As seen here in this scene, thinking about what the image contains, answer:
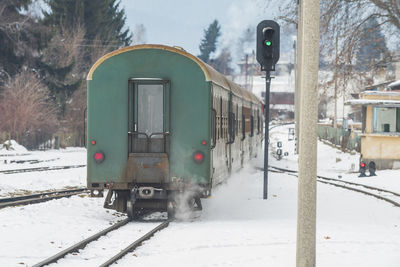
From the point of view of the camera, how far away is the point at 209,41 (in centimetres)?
14212

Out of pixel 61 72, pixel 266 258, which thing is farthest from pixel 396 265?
pixel 61 72

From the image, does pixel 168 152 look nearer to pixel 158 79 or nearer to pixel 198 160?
pixel 198 160

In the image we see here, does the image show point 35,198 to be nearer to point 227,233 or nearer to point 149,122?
point 149,122

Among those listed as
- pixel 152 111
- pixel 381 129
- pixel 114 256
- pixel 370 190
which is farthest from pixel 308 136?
pixel 381 129

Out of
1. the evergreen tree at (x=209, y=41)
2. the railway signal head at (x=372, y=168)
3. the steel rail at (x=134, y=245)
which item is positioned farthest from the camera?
the evergreen tree at (x=209, y=41)

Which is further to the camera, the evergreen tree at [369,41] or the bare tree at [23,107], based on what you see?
the bare tree at [23,107]

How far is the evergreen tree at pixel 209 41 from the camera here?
137250mm

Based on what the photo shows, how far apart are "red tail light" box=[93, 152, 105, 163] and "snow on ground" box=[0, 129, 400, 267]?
1.13 metres

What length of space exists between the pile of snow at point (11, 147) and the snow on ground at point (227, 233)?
2183cm

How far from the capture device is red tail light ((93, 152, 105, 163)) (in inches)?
484

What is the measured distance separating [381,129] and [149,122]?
16351 millimetres

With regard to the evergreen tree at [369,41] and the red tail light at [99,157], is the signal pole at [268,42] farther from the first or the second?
the evergreen tree at [369,41]

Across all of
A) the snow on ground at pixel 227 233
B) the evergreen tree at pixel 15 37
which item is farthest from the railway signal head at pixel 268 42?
the evergreen tree at pixel 15 37

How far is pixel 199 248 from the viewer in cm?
962
